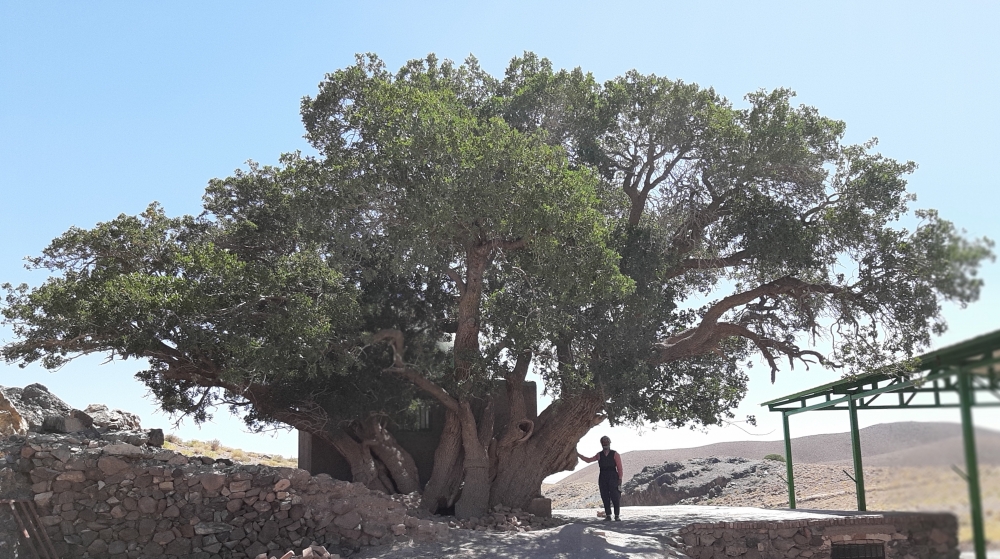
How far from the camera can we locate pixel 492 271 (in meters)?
17.9

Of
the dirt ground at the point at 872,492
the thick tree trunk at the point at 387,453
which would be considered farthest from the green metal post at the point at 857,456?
the thick tree trunk at the point at 387,453

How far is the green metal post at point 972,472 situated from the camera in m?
7.82

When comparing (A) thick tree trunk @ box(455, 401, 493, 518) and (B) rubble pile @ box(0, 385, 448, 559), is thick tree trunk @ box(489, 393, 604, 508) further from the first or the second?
(B) rubble pile @ box(0, 385, 448, 559)

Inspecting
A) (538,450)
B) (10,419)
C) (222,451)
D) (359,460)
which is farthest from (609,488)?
(222,451)

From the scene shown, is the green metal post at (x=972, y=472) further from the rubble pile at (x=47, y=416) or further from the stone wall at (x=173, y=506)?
the rubble pile at (x=47, y=416)

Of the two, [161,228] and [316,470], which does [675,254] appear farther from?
[161,228]

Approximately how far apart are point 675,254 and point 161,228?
11302 mm

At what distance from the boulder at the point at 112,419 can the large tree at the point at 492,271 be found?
102cm

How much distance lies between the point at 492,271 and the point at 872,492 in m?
10.2

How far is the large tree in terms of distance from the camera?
1524 cm

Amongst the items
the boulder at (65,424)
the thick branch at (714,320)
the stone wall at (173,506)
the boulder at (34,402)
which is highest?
the thick branch at (714,320)

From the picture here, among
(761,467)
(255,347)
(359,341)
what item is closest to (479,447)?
(359,341)

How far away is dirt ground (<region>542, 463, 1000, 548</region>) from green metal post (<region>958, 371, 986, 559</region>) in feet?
0.19

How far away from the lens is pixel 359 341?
17078 millimetres
